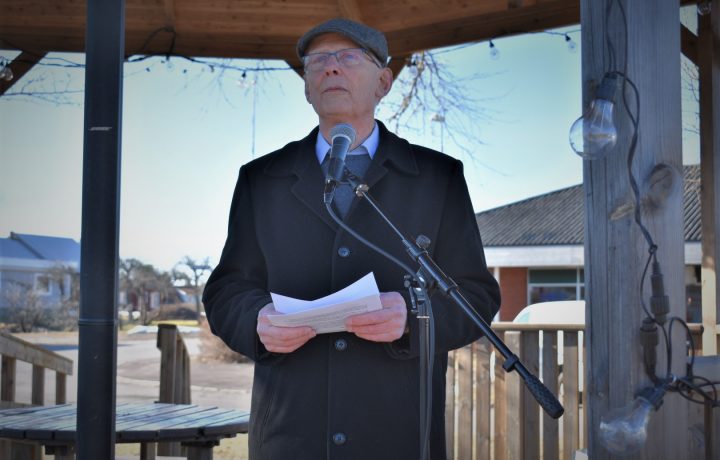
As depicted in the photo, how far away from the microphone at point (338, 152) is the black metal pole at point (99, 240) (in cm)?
68

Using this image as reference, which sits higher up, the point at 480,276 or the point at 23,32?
the point at 23,32

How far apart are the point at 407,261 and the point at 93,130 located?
91cm

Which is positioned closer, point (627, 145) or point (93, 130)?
point (627, 145)

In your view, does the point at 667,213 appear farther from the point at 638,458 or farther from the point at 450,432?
the point at 450,432

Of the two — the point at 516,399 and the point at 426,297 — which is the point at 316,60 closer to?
the point at 426,297

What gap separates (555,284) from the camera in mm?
24250

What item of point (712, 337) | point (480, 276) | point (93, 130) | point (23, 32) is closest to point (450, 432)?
point (712, 337)

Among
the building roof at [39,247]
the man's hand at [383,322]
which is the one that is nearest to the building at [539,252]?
the building roof at [39,247]

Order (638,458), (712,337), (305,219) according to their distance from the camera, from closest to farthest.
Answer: (638,458) → (305,219) → (712,337)

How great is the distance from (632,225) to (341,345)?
768mm

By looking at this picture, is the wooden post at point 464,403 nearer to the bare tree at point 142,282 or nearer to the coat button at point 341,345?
the coat button at point 341,345

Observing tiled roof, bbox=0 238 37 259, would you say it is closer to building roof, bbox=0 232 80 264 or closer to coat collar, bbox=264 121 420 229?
building roof, bbox=0 232 80 264

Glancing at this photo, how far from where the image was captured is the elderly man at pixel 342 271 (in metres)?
1.95

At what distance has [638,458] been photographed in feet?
5.38
